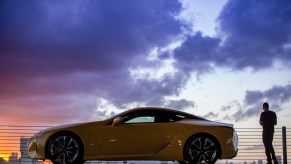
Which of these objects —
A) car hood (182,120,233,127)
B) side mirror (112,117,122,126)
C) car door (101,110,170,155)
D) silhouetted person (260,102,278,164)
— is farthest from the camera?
silhouetted person (260,102,278,164)

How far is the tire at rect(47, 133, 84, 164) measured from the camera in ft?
33.6

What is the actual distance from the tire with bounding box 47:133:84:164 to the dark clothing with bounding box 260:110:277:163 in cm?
607

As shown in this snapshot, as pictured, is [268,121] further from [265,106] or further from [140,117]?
[140,117]

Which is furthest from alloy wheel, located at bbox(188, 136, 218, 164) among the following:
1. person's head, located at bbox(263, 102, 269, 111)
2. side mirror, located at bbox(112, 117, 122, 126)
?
person's head, located at bbox(263, 102, 269, 111)

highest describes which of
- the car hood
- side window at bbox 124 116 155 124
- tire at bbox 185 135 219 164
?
side window at bbox 124 116 155 124

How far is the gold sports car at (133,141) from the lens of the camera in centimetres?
1023

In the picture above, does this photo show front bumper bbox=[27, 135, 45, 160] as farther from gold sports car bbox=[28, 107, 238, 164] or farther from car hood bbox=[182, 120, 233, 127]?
car hood bbox=[182, 120, 233, 127]

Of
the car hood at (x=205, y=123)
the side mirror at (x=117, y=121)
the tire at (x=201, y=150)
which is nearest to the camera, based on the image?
the side mirror at (x=117, y=121)

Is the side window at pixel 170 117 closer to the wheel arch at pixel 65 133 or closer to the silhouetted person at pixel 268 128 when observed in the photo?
the wheel arch at pixel 65 133

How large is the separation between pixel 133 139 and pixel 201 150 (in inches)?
64.5

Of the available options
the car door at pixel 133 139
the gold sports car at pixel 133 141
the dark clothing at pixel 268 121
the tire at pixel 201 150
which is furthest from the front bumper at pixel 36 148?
the dark clothing at pixel 268 121

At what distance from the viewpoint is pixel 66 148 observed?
33.7 feet

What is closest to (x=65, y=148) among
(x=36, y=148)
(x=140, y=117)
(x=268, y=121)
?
(x=36, y=148)

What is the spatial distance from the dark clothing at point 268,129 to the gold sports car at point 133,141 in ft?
10.8
